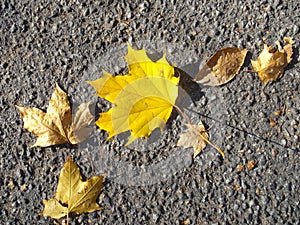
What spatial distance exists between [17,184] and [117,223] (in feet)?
1.92

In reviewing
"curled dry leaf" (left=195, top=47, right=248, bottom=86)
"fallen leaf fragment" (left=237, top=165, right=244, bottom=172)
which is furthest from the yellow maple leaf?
"fallen leaf fragment" (left=237, top=165, right=244, bottom=172)

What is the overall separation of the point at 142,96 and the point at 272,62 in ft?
2.33

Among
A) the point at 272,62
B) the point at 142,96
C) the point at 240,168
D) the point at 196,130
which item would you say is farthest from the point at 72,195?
the point at 272,62

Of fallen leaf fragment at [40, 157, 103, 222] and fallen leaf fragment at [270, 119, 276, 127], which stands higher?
fallen leaf fragment at [270, 119, 276, 127]

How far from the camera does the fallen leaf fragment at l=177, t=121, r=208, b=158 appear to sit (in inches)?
97.9

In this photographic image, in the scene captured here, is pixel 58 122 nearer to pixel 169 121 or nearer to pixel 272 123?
pixel 169 121

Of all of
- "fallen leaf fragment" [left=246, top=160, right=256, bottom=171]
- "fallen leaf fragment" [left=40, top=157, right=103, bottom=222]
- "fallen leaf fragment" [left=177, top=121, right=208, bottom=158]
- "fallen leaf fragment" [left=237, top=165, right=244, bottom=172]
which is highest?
"fallen leaf fragment" [left=177, top=121, right=208, bottom=158]

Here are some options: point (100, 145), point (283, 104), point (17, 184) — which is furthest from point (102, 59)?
point (283, 104)

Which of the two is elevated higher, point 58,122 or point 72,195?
point 58,122

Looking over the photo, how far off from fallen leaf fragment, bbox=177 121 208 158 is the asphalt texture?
32mm

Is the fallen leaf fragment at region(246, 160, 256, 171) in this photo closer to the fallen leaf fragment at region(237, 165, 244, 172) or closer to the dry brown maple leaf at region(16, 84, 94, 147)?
the fallen leaf fragment at region(237, 165, 244, 172)

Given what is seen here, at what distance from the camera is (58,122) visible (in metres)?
2.49

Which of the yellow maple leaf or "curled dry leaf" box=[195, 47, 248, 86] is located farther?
"curled dry leaf" box=[195, 47, 248, 86]

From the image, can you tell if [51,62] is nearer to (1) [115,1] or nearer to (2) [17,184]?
(1) [115,1]
